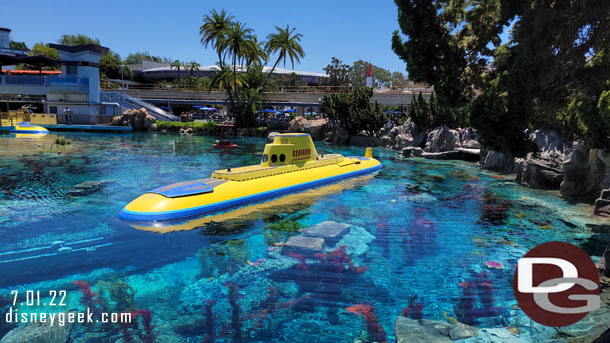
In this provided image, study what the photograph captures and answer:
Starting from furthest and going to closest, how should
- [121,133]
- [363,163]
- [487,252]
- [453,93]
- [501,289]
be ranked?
[121,133]
[363,163]
[453,93]
[487,252]
[501,289]

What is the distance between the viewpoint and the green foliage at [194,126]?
203 feet

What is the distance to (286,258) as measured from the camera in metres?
13.3

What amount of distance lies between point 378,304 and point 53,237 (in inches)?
464

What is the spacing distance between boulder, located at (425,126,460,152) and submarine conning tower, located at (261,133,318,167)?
20976 mm

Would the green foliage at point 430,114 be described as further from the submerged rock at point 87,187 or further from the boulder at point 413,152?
the submerged rock at point 87,187

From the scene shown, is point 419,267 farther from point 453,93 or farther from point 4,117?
point 4,117

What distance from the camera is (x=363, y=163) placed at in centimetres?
3155

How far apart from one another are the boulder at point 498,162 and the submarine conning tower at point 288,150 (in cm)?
1562

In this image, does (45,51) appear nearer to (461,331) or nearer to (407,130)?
(407,130)

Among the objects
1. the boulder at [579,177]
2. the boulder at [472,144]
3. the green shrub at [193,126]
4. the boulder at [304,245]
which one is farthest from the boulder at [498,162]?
the green shrub at [193,126]

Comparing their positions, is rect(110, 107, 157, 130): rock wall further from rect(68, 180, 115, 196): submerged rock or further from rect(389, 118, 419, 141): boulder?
rect(68, 180, 115, 196): submerged rock

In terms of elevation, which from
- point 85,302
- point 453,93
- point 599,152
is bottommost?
→ point 85,302

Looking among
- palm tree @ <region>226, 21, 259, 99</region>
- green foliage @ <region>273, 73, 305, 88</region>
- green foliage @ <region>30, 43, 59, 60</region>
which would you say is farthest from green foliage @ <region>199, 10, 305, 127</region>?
green foliage @ <region>30, 43, 59, 60</region>

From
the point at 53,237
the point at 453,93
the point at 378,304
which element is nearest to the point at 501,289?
the point at 378,304
